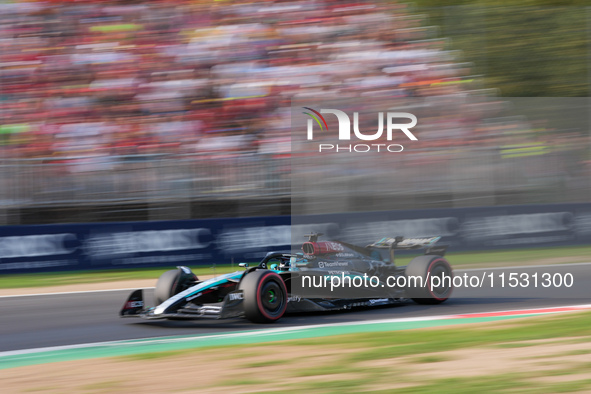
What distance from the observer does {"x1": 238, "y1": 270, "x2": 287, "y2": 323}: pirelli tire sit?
22.7ft

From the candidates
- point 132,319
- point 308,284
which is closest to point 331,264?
point 308,284

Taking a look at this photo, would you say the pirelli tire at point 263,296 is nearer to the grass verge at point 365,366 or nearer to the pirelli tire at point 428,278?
the grass verge at point 365,366

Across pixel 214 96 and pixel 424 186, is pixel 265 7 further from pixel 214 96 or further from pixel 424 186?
pixel 424 186

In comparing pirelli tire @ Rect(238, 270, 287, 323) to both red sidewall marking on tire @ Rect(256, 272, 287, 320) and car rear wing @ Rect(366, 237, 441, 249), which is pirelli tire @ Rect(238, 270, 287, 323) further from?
car rear wing @ Rect(366, 237, 441, 249)

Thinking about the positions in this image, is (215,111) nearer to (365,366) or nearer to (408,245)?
(408,245)

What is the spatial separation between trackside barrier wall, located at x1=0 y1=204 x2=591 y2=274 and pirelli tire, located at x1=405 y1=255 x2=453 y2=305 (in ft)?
13.8

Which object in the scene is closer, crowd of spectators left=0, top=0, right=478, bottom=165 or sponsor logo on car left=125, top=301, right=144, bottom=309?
sponsor logo on car left=125, top=301, right=144, bottom=309

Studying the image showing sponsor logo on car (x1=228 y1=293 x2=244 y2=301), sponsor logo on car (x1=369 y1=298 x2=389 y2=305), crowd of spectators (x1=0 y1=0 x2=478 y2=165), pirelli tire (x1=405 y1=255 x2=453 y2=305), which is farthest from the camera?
crowd of spectators (x1=0 y1=0 x2=478 y2=165)

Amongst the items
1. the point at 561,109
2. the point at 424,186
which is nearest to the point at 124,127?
the point at 424,186

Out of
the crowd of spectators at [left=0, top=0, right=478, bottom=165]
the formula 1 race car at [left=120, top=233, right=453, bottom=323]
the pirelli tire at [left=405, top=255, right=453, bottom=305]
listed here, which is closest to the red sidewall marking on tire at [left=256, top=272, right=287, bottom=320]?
the formula 1 race car at [left=120, top=233, right=453, bottom=323]

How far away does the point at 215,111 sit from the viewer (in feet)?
51.8

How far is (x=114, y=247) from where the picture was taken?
12.3 m

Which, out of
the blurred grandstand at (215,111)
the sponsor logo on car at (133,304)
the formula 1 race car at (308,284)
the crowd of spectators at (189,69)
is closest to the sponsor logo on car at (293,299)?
the formula 1 race car at (308,284)

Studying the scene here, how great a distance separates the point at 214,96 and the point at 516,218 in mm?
7076
